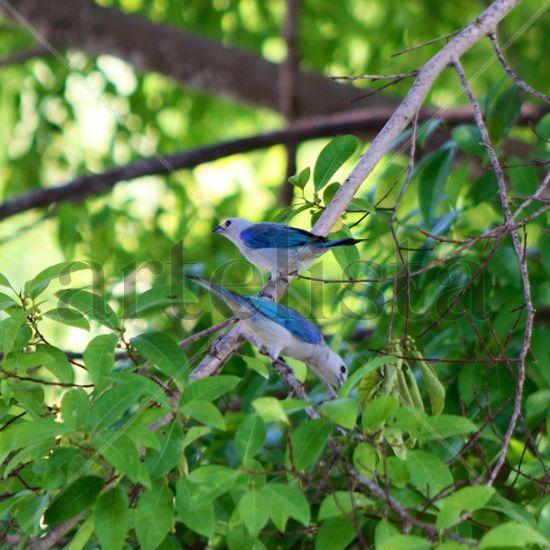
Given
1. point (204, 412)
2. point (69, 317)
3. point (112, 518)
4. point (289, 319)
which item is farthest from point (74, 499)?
point (289, 319)

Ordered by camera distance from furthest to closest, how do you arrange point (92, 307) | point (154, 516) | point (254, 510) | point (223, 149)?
point (223, 149), point (92, 307), point (154, 516), point (254, 510)

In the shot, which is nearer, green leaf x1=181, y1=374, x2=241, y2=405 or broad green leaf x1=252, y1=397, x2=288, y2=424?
broad green leaf x1=252, y1=397, x2=288, y2=424

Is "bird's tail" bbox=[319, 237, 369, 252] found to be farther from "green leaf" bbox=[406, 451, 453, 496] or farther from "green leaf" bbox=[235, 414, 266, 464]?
"green leaf" bbox=[235, 414, 266, 464]

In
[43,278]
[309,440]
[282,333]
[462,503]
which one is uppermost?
[43,278]

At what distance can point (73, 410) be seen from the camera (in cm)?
301

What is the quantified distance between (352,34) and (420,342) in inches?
228

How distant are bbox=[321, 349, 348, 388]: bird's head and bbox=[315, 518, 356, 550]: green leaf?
1.42 metres

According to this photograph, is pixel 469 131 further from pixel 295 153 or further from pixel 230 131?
pixel 230 131

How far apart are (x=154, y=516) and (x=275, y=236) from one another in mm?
2657

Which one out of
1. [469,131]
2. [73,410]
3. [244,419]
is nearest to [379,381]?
[244,419]

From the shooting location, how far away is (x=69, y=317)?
3670 millimetres

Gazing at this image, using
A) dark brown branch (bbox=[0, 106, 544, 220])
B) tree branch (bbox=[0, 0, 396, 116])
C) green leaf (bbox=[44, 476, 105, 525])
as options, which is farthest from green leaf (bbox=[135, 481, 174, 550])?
tree branch (bbox=[0, 0, 396, 116])

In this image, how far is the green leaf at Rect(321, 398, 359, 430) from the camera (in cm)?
286

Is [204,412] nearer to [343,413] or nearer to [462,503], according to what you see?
[343,413]
